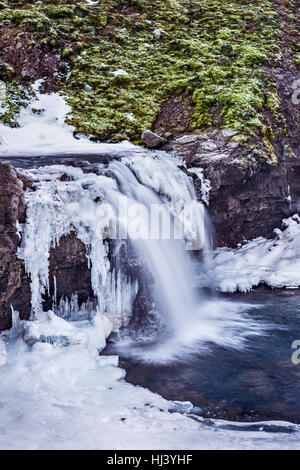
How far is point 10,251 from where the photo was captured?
4.89 metres

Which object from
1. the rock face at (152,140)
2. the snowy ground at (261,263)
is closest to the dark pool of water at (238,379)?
the snowy ground at (261,263)

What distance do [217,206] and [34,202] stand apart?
3921 mm

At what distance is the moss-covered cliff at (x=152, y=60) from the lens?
8.93 m

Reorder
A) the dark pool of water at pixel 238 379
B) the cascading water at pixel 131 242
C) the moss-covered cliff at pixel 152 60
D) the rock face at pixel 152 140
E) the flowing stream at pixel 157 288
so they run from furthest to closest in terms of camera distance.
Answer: the moss-covered cliff at pixel 152 60, the rock face at pixel 152 140, the cascading water at pixel 131 242, the flowing stream at pixel 157 288, the dark pool of water at pixel 238 379

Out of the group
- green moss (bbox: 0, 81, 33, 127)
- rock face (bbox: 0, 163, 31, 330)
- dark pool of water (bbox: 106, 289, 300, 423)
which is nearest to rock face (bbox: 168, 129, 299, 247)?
dark pool of water (bbox: 106, 289, 300, 423)

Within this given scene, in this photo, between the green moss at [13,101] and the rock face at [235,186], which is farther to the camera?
the green moss at [13,101]

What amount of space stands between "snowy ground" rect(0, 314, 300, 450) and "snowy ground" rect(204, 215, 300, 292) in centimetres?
358

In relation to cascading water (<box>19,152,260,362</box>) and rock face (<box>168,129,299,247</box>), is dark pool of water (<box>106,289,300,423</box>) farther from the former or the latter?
rock face (<box>168,129,299,247</box>)

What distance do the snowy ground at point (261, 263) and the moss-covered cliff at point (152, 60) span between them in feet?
6.03

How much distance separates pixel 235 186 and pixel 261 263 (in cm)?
171

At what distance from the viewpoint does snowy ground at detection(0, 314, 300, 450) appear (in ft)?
10.3

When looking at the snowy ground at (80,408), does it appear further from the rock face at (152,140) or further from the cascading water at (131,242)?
the rock face at (152,140)

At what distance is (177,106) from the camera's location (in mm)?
9383

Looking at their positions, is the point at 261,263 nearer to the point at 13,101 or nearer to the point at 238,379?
the point at 238,379
